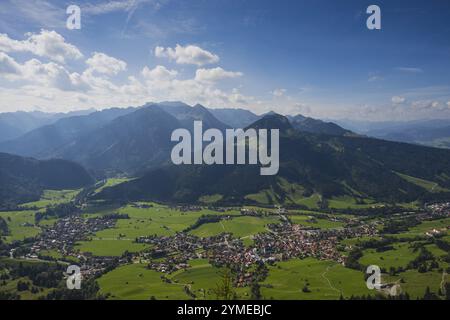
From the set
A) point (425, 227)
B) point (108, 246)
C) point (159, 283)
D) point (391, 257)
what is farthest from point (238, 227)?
point (425, 227)

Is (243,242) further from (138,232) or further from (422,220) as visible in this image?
(422,220)

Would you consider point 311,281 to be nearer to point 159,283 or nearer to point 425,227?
point 159,283

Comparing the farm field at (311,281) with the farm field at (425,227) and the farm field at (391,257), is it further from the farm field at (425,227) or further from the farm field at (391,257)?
the farm field at (425,227)

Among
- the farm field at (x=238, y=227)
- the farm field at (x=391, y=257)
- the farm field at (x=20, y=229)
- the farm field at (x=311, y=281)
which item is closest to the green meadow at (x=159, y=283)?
the farm field at (x=311, y=281)

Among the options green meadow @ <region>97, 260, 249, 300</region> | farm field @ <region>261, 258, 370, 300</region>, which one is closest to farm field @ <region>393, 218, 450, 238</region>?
farm field @ <region>261, 258, 370, 300</region>

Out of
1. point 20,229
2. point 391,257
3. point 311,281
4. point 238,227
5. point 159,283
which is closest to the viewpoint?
point 311,281

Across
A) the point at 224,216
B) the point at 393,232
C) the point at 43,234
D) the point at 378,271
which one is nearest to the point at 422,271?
the point at 378,271

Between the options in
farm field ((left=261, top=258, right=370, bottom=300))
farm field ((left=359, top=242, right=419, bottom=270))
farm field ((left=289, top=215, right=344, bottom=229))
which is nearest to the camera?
farm field ((left=261, top=258, right=370, bottom=300))

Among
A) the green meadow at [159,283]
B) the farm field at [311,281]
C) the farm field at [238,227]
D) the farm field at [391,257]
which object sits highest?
the farm field at [238,227]

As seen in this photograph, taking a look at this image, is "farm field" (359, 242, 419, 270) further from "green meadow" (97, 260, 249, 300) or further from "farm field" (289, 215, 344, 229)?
"green meadow" (97, 260, 249, 300)

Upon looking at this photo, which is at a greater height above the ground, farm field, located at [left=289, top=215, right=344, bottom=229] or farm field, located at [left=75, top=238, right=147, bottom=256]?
farm field, located at [left=289, top=215, right=344, bottom=229]
